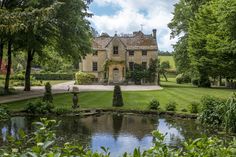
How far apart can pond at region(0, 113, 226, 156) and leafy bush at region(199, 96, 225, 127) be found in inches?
21.5

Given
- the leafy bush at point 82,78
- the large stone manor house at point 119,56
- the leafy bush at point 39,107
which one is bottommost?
the leafy bush at point 39,107

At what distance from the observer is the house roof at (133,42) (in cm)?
5627

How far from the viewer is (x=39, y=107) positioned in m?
21.8

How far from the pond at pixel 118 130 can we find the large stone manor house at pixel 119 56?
32783 mm

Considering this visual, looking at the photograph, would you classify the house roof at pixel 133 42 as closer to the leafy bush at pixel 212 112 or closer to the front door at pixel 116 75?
the front door at pixel 116 75

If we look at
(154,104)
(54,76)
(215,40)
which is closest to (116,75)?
(54,76)

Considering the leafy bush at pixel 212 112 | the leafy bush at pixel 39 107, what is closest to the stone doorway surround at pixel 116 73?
the leafy bush at pixel 39 107

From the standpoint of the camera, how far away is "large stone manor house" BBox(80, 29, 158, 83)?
182ft

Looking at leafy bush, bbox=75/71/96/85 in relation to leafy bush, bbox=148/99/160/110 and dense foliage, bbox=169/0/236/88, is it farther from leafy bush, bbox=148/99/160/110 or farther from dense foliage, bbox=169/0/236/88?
leafy bush, bbox=148/99/160/110

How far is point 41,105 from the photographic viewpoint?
22078 mm

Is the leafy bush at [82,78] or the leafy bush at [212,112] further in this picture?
the leafy bush at [82,78]

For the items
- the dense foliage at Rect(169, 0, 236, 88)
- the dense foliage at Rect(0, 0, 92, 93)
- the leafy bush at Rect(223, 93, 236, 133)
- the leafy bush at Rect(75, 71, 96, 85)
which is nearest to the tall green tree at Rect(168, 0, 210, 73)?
the dense foliage at Rect(169, 0, 236, 88)

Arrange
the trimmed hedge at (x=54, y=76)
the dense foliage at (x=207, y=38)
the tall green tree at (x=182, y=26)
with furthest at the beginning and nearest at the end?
the trimmed hedge at (x=54, y=76) → the tall green tree at (x=182, y=26) → the dense foliage at (x=207, y=38)

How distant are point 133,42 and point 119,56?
317 centimetres
